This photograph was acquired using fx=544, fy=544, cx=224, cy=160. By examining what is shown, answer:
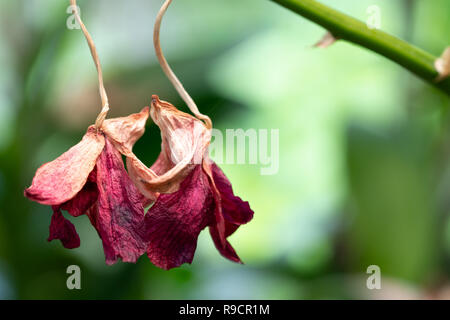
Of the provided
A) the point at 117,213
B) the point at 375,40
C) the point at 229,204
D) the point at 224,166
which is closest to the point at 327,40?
the point at 375,40

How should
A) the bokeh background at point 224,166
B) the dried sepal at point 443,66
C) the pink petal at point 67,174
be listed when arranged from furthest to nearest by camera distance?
the bokeh background at point 224,166 → the dried sepal at point 443,66 → the pink petal at point 67,174

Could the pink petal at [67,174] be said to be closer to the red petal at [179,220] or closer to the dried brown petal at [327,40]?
the red petal at [179,220]

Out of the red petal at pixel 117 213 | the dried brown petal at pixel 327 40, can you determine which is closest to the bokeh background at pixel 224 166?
the dried brown petal at pixel 327 40

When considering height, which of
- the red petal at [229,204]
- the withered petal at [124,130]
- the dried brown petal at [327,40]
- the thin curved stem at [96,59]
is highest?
the dried brown petal at [327,40]

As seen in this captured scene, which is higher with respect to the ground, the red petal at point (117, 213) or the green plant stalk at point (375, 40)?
the green plant stalk at point (375, 40)

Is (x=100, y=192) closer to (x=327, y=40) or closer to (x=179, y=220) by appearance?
(x=179, y=220)

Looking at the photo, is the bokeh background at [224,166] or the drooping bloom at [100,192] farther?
the bokeh background at [224,166]

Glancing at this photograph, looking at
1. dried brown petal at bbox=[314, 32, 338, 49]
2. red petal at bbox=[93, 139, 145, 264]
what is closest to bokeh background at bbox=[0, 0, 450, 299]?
dried brown petal at bbox=[314, 32, 338, 49]
